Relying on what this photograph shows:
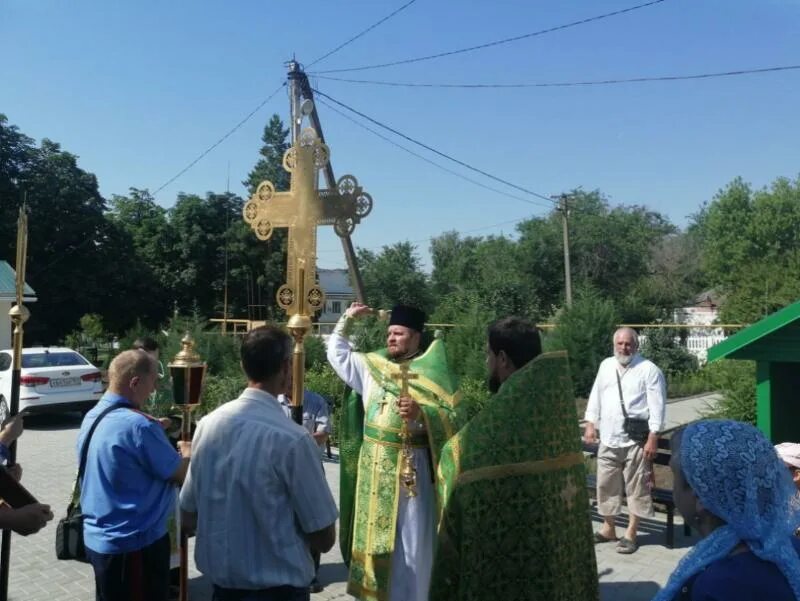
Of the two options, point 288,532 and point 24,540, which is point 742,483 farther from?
point 24,540

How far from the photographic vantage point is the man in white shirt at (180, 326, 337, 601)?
8.32 feet

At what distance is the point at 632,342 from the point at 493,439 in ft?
12.6

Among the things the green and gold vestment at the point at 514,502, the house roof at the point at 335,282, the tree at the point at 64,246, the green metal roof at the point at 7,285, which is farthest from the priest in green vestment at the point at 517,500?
the house roof at the point at 335,282

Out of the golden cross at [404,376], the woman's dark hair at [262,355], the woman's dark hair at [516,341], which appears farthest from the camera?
the golden cross at [404,376]

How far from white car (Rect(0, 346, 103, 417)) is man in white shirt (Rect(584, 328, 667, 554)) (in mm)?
10826

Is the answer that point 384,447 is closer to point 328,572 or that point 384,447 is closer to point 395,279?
point 328,572

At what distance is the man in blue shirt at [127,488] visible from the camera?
3.17 metres

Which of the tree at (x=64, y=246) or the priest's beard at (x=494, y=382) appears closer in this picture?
the priest's beard at (x=494, y=382)

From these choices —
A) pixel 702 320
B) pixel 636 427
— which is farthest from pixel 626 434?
pixel 702 320

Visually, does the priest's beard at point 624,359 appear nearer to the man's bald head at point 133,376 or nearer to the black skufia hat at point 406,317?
the black skufia hat at point 406,317

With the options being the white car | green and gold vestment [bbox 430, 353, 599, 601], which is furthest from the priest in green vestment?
the white car

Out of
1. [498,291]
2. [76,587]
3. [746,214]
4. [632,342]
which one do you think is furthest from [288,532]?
[746,214]

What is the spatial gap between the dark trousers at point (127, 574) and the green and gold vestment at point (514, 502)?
1.48 meters

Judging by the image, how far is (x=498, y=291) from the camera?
34.9 m
